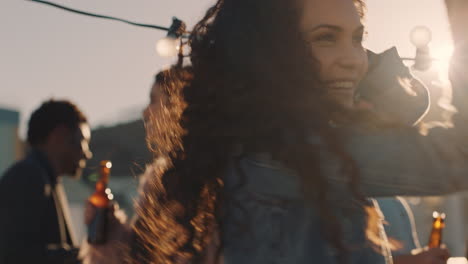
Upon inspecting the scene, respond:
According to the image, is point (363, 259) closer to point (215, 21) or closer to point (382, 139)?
point (382, 139)

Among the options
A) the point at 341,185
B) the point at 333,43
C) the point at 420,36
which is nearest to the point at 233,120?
the point at 341,185

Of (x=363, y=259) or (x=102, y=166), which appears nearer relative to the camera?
(x=363, y=259)

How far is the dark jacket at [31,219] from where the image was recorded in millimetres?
3506

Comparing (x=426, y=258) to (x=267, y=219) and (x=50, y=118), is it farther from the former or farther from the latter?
(x=50, y=118)

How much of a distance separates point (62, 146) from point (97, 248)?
1.25m

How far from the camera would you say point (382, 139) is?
1554mm

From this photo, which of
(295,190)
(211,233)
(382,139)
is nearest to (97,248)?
(211,233)

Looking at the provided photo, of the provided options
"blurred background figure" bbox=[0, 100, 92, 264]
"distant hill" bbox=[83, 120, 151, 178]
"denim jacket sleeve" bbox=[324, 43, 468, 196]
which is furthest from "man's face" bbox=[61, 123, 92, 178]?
"distant hill" bbox=[83, 120, 151, 178]

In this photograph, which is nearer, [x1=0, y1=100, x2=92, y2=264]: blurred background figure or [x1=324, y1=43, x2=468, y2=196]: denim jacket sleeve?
[x1=324, y1=43, x2=468, y2=196]: denim jacket sleeve

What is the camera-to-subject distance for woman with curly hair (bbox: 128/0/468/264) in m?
1.56

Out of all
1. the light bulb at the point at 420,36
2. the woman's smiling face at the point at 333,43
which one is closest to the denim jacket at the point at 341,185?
the woman's smiling face at the point at 333,43

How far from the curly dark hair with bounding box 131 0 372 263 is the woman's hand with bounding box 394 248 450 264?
1031mm

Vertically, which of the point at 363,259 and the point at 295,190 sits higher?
the point at 295,190

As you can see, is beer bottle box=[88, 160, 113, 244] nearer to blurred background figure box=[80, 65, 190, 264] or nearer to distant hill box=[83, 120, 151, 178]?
blurred background figure box=[80, 65, 190, 264]
